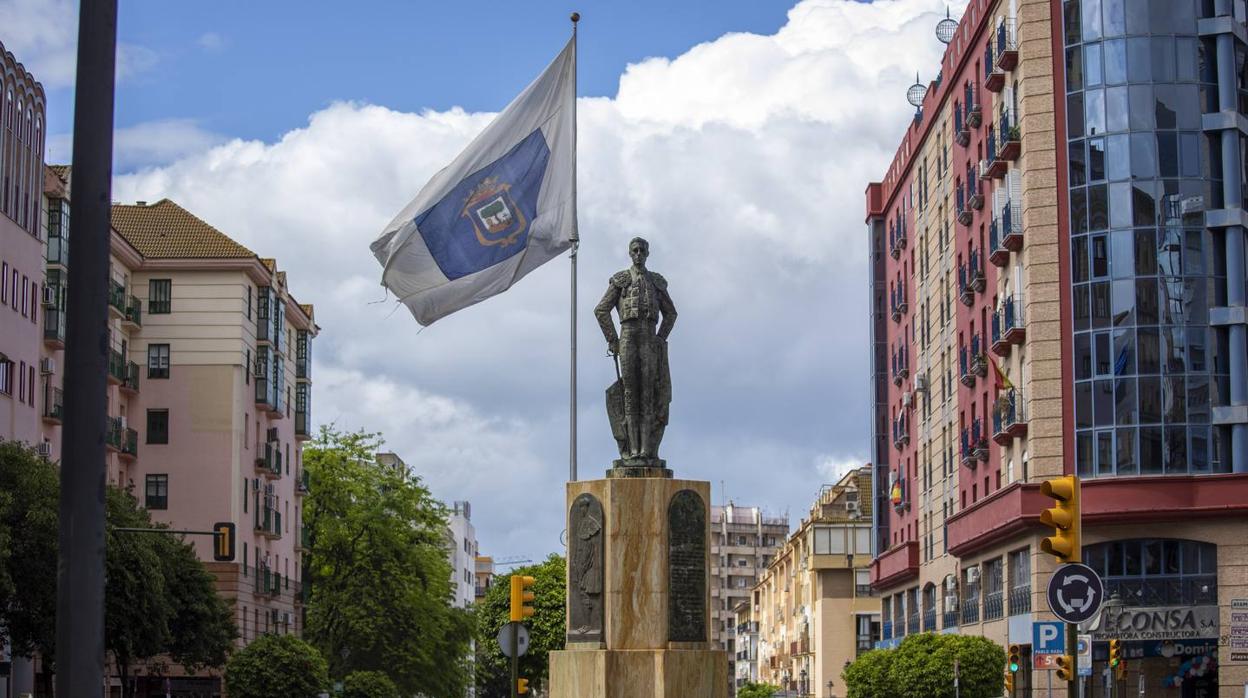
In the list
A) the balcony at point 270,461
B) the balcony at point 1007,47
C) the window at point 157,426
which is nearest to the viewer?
the balcony at point 1007,47

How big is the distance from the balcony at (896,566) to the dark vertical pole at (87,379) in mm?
80754

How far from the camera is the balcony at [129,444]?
79.9 m

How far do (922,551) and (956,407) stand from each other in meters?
12.2

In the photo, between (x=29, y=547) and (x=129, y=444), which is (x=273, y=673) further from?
(x=29, y=547)

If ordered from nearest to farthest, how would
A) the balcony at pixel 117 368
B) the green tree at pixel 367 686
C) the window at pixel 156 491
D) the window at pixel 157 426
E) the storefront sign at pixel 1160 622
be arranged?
1. the storefront sign at pixel 1160 622
2. the green tree at pixel 367 686
3. the balcony at pixel 117 368
4. the window at pixel 156 491
5. the window at pixel 157 426

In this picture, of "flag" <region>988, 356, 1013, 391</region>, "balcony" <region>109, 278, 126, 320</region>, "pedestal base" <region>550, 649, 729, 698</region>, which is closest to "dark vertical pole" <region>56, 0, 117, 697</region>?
"pedestal base" <region>550, 649, 729, 698</region>

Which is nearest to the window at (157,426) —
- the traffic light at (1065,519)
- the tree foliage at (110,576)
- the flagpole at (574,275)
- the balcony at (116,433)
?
the balcony at (116,433)

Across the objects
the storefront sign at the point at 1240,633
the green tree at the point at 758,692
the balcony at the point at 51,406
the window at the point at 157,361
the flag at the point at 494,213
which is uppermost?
the window at the point at 157,361

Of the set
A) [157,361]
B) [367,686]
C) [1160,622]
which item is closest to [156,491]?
[157,361]

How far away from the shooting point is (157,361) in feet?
276

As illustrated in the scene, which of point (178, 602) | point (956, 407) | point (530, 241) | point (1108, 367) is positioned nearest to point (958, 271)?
point (956, 407)

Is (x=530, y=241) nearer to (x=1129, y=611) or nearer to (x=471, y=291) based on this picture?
(x=471, y=291)

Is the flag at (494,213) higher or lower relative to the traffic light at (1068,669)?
higher

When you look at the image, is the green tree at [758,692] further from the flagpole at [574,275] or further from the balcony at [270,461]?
the flagpole at [574,275]
